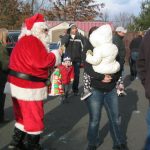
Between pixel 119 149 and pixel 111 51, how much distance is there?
151 cm

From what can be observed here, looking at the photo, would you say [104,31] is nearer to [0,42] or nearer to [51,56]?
[51,56]

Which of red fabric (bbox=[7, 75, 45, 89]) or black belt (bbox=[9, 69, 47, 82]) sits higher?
black belt (bbox=[9, 69, 47, 82])

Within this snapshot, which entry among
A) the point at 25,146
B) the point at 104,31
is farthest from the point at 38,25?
the point at 25,146

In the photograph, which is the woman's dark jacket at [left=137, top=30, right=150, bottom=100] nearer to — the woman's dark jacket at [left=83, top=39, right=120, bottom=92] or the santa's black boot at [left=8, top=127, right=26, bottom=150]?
the woman's dark jacket at [left=83, top=39, right=120, bottom=92]

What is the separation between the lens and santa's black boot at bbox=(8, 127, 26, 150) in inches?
270

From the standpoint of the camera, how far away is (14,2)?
1938 inches

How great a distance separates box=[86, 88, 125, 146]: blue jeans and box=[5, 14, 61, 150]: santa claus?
0.68 metres

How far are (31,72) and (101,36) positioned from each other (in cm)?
106

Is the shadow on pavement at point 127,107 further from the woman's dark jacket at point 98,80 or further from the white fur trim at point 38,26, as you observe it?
the white fur trim at point 38,26

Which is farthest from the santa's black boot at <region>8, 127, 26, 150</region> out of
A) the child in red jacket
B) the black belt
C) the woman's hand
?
the child in red jacket

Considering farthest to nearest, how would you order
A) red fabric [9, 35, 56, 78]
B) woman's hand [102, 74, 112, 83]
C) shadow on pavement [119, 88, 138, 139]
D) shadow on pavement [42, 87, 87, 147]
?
shadow on pavement [119, 88, 138, 139] < shadow on pavement [42, 87, 87, 147] < woman's hand [102, 74, 112, 83] < red fabric [9, 35, 56, 78]

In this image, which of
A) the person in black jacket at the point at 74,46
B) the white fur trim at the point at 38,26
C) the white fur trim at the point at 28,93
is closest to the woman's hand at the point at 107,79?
the white fur trim at the point at 28,93

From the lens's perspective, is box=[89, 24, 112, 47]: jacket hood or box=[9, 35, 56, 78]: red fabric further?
box=[89, 24, 112, 47]: jacket hood

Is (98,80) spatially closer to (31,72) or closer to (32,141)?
(31,72)
